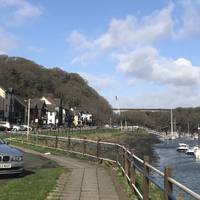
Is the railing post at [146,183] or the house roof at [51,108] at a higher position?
the house roof at [51,108]

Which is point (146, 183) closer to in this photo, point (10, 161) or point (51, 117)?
point (10, 161)

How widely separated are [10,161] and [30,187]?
7.94 ft

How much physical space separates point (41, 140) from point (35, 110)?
97.4 metres

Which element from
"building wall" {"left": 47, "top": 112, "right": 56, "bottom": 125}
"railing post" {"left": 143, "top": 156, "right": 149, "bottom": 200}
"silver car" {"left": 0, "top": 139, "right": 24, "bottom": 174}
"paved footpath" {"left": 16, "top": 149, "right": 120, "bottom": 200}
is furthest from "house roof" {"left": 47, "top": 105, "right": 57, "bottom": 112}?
"railing post" {"left": 143, "top": 156, "right": 149, "bottom": 200}

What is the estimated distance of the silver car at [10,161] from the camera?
15.1 m

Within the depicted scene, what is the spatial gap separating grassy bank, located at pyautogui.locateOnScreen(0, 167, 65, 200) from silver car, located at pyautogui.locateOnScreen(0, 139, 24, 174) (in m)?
0.45

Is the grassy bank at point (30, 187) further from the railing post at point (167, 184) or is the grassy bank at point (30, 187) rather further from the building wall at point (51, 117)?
the building wall at point (51, 117)

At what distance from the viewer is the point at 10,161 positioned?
15328 mm

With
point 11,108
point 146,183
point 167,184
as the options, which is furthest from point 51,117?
point 167,184

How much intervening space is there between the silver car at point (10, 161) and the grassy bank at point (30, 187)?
1.47ft

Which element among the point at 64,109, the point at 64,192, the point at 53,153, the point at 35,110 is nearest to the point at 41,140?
the point at 53,153

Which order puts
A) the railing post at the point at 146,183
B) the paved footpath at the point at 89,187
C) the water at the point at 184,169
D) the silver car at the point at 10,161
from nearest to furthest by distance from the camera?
the railing post at the point at 146,183, the paved footpath at the point at 89,187, the silver car at the point at 10,161, the water at the point at 184,169

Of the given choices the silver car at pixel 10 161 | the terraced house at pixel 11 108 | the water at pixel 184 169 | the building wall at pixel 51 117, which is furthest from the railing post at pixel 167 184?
the building wall at pixel 51 117

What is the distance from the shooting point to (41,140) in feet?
152
